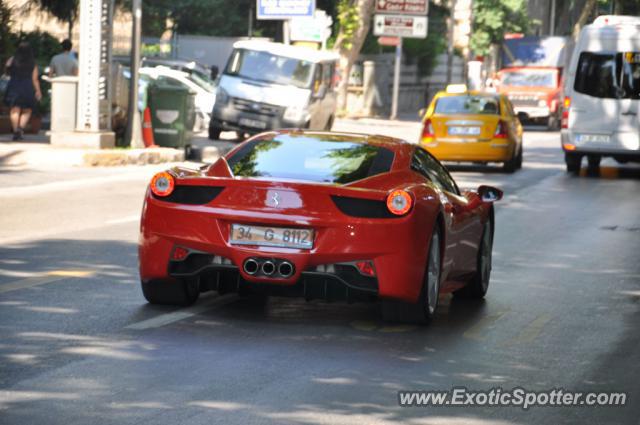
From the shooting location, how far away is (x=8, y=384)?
7043 millimetres

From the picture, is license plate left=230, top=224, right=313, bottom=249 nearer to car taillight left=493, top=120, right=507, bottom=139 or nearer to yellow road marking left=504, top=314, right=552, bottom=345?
yellow road marking left=504, top=314, right=552, bottom=345

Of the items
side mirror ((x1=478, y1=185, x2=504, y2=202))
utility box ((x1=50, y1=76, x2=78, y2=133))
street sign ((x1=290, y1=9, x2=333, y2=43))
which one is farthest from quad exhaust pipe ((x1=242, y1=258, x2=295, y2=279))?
street sign ((x1=290, y1=9, x2=333, y2=43))

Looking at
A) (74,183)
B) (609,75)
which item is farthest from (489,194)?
(609,75)

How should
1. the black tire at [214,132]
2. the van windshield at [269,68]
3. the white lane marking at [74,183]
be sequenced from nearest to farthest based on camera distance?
the white lane marking at [74,183]
the black tire at [214,132]
the van windshield at [269,68]

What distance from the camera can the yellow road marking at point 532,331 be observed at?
30.3ft

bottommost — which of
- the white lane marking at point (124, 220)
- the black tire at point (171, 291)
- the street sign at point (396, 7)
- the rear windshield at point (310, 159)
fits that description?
the white lane marking at point (124, 220)

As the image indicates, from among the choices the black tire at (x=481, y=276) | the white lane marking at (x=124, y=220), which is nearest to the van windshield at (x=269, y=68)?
the white lane marking at (x=124, y=220)

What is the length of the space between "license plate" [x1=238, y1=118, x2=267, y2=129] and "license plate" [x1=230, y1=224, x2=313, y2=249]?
23.4m

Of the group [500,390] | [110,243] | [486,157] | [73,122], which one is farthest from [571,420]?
[486,157]

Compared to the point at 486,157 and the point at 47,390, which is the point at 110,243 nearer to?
the point at 47,390

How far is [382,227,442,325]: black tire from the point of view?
30.6 feet

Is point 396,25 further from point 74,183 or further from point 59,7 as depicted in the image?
point 74,183

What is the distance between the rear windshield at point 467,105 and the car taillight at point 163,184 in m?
18.3

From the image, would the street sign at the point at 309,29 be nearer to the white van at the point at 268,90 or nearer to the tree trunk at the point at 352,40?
the tree trunk at the point at 352,40
